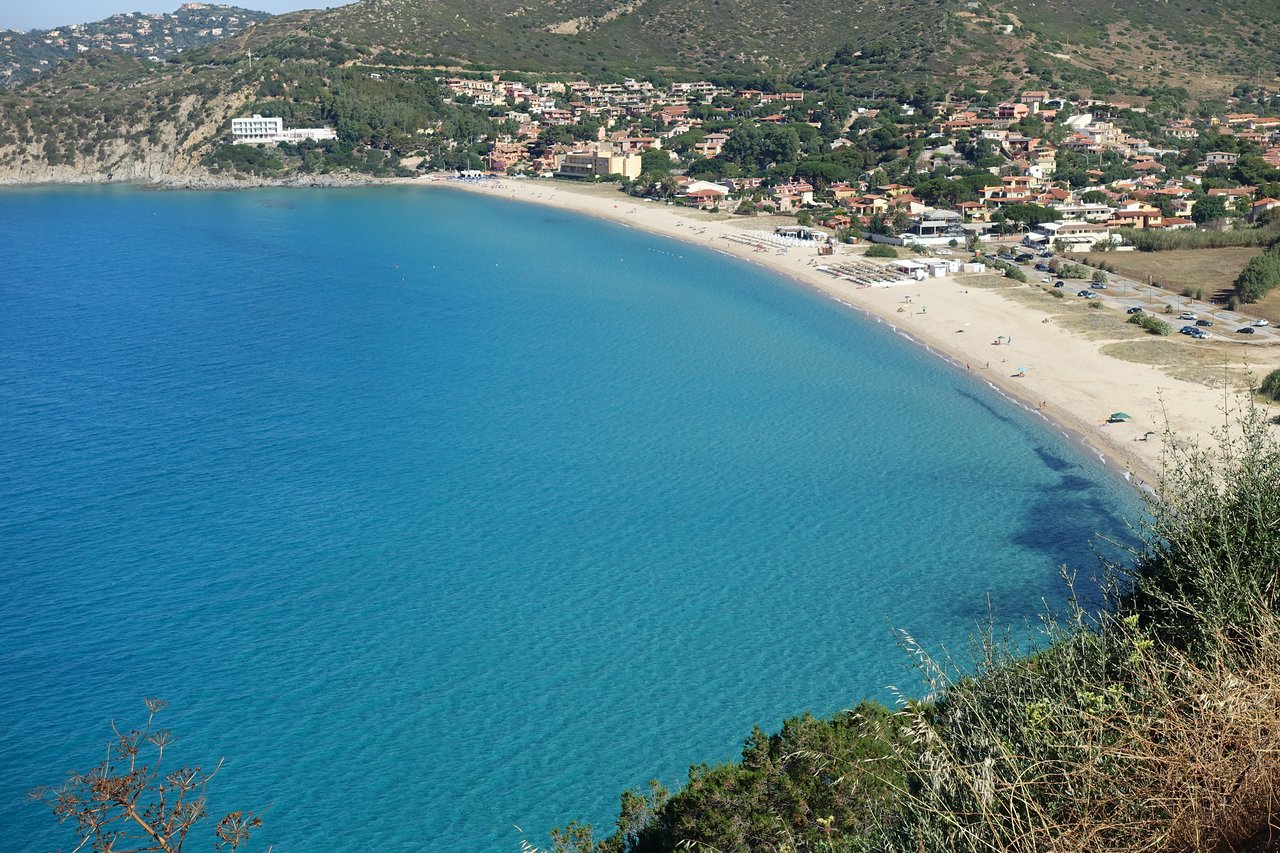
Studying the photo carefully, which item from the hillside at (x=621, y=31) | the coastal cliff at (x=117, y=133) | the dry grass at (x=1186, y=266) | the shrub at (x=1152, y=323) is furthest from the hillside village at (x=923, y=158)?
the coastal cliff at (x=117, y=133)

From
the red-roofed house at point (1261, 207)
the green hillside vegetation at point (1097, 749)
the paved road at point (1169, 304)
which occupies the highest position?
the green hillside vegetation at point (1097, 749)

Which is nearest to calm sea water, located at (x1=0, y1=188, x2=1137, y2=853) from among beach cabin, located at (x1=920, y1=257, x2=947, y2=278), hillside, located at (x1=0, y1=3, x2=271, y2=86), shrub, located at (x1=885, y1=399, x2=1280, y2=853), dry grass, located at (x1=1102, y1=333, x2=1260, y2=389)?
dry grass, located at (x1=1102, y1=333, x2=1260, y2=389)

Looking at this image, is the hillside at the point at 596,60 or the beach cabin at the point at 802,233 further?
the hillside at the point at 596,60

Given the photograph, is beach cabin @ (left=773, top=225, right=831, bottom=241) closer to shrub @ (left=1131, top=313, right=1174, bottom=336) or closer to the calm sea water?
the calm sea water

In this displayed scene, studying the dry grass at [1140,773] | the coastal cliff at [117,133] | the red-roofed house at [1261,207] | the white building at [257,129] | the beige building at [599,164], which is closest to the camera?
the dry grass at [1140,773]

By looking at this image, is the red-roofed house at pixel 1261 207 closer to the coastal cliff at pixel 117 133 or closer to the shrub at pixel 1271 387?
the shrub at pixel 1271 387

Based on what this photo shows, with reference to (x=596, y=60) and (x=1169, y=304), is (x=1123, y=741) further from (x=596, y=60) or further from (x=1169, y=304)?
(x=596, y=60)

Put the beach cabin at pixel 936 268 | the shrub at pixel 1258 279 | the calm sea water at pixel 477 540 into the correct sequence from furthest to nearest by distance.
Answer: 1. the beach cabin at pixel 936 268
2. the shrub at pixel 1258 279
3. the calm sea water at pixel 477 540
